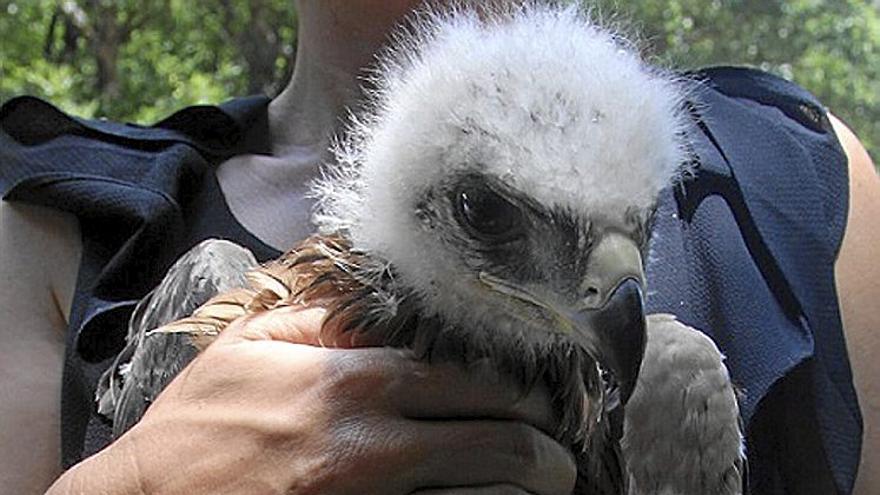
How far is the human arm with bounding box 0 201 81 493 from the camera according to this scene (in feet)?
6.54

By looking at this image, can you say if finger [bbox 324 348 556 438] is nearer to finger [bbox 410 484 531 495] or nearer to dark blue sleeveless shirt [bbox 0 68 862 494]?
finger [bbox 410 484 531 495]

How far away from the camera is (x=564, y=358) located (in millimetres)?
1588

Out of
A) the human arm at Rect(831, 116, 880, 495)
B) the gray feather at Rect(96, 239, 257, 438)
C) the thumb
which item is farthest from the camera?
the human arm at Rect(831, 116, 880, 495)

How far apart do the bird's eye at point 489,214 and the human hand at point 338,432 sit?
6.5 inches

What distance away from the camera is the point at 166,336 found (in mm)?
1873

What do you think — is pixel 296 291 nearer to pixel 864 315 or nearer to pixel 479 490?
pixel 479 490

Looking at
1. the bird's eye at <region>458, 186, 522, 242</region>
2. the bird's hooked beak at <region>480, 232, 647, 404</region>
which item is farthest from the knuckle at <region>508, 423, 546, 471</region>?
the bird's eye at <region>458, 186, 522, 242</region>

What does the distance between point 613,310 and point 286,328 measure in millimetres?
437

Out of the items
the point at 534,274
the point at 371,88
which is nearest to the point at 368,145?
the point at 371,88

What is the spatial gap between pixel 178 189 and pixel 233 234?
118mm

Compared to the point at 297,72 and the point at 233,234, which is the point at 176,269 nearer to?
the point at 233,234

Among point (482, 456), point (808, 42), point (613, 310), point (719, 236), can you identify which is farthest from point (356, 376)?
point (808, 42)

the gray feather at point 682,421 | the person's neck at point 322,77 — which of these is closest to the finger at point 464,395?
the gray feather at point 682,421

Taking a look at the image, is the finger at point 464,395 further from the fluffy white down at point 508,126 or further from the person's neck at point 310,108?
the person's neck at point 310,108
